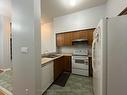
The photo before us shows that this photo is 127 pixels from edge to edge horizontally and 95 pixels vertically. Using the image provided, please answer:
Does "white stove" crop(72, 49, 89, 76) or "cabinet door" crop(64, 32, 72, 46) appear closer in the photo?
"white stove" crop(72, 49, 89, 76)

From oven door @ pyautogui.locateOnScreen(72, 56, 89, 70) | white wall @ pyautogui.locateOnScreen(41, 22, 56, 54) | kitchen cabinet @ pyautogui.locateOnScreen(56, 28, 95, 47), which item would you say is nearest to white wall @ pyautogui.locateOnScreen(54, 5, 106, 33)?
kitchen cabinet @ pyautogui.locateOnScreen(56, 28, 95, 47)

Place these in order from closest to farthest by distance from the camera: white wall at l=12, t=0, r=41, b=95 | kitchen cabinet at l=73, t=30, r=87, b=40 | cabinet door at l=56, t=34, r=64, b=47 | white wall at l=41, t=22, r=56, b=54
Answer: white wall at l=12, t=0, r=41, b=95
kitchen cabinet at l=73, t=30, r=87, b=40
cabinet door at l=56, t=34, r=64, b=47
white wall at l=41, t=22, r=56, b=54

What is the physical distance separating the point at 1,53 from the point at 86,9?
445 cm

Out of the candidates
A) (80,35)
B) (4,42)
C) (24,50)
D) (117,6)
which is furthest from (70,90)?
(4,42)

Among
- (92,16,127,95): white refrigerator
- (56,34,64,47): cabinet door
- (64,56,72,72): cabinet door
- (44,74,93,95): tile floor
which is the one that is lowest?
(44,74,93,95): tile floor

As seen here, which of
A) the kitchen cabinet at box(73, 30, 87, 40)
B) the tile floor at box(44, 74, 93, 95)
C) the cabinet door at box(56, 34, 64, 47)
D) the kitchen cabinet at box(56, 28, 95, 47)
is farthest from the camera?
the cabinet door at box(56, 34, 64, 47)

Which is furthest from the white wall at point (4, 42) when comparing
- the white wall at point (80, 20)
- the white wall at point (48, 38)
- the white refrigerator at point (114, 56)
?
the white refrigerator at point (114, 56)

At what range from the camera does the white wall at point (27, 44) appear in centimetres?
185

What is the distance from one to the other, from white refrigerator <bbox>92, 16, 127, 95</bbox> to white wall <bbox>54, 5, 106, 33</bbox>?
282 centimetres

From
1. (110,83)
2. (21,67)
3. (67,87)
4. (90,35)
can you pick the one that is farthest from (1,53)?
(110,83)

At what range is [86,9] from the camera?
4.19 m

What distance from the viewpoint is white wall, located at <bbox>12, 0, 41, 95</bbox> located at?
1.85 m

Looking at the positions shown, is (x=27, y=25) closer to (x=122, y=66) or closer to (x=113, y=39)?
(x=113, y=39)

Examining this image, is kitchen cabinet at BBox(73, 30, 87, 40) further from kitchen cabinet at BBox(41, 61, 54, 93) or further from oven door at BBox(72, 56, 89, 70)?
kitchen cabinet at BBox(41, 61, 54, 93)
